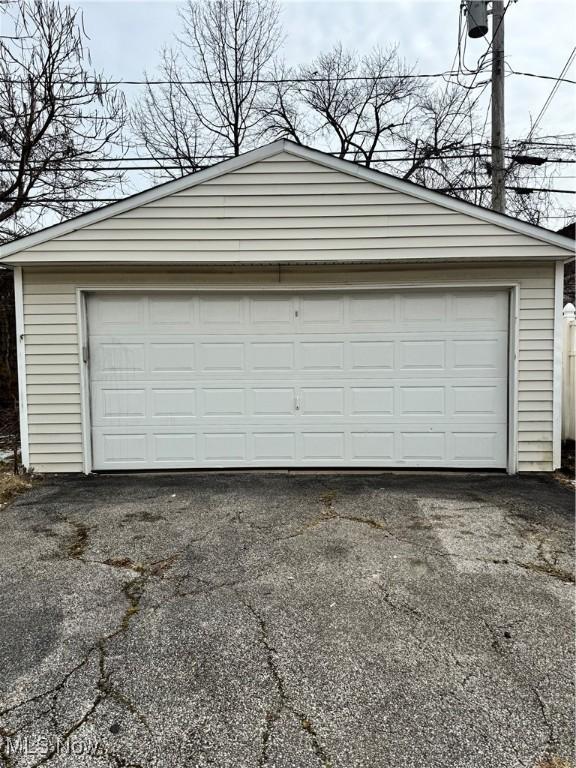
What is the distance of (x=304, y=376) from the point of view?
18.6ft

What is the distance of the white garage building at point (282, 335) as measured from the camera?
5.29m

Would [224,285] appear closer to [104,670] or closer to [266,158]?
[266,158]

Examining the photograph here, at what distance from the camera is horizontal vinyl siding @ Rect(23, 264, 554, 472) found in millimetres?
5461

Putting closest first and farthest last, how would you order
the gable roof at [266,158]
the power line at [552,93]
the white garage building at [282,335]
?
the gable roof at [266,158] < the white garage building at [282,335] < the power line at [552,93]

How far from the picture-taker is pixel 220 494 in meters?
A: 4.91

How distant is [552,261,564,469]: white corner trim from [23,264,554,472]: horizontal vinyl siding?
2.0 inches

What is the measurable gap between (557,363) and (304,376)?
2.96 m

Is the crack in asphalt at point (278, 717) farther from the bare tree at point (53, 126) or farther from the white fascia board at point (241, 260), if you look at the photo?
the bare tree at point (53, 126)

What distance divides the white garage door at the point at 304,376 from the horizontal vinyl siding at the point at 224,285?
0.61ft

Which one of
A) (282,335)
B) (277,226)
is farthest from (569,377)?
(277,226)

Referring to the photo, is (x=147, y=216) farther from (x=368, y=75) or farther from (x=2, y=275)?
(x=368, y=75)

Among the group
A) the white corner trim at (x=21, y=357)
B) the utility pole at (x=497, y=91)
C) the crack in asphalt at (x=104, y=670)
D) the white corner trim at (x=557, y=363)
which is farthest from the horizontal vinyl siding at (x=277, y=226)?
the utility pole at (x=497, y=91)

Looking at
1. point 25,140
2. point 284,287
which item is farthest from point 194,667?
point 25,140

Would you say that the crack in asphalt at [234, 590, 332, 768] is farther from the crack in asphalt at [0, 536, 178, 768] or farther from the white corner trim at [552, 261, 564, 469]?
the white corner trim at [552, 261, 564, 469]
